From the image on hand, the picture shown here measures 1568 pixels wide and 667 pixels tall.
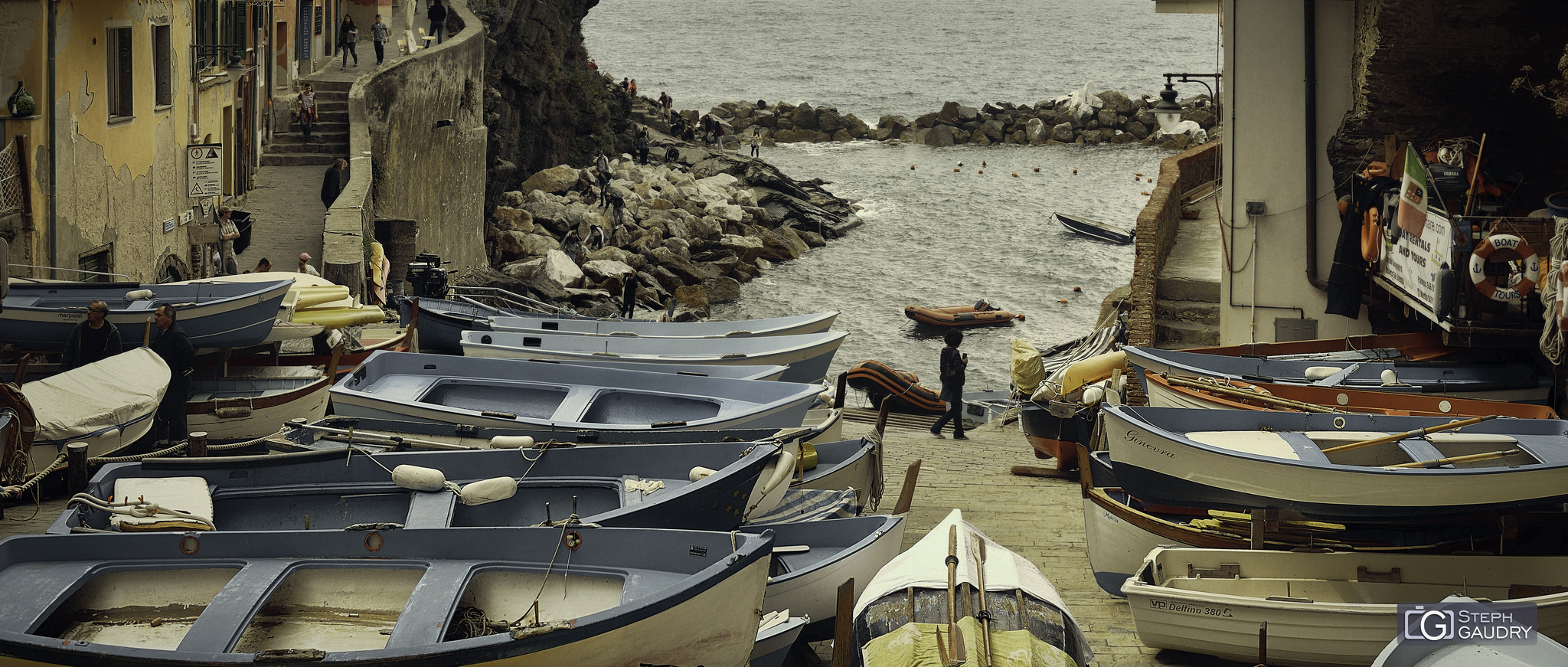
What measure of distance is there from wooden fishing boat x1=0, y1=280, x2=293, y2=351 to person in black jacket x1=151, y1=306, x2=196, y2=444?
47cm

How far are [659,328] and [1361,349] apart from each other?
28.5ft

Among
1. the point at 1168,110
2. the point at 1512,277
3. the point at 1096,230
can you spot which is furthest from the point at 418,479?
the point at 1096,230

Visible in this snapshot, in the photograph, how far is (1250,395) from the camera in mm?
12062

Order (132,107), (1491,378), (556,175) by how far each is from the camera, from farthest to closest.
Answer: (556,175) → (132,107) → (1491,378)

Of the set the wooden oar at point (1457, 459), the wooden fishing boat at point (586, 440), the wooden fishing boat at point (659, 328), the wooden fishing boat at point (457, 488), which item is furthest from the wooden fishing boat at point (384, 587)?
the wooden fishing boat at point (659, 328)

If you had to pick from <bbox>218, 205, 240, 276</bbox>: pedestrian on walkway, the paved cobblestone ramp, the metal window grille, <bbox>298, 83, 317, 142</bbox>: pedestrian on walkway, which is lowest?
the paved cobblestone ramp

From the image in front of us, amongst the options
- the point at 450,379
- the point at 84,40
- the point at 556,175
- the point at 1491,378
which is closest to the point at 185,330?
the point at 450,379

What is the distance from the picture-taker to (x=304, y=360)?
16.2 meters

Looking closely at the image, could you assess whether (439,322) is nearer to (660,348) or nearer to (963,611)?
(660,348)

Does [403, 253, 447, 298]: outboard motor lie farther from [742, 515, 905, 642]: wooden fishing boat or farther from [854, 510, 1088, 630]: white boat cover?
[854, 510, 1088, 630]: white boat cover

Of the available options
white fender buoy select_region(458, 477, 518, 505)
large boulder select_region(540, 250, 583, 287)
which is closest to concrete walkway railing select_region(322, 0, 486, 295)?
large boulder select_region(540, 250, 583, 287)

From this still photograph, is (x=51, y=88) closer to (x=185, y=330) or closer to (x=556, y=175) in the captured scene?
(x=185, y=330)

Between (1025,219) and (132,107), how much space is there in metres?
41.4

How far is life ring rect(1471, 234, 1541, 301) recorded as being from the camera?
446 inches
